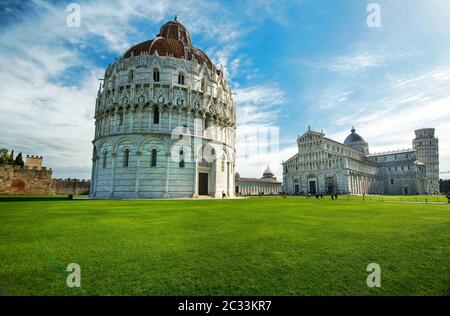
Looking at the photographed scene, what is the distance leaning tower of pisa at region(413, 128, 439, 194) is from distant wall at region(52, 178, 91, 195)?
433ft

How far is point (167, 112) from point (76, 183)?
38.9 metres

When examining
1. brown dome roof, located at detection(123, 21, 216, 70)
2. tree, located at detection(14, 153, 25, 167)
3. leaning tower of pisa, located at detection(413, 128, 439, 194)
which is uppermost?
brown dome roof, located at detection(123, 21, 216, 70)

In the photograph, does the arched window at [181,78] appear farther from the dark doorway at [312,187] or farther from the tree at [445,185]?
the tree at [445,185]

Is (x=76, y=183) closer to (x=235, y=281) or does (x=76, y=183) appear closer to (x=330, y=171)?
(x=235, y=281)

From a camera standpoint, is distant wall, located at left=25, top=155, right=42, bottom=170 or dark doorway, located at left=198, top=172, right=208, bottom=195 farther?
distant wall, located at left=25, top=155, right=42, bottom=170

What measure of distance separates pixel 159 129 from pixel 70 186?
3811 centimetres

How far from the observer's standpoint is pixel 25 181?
1902 inches

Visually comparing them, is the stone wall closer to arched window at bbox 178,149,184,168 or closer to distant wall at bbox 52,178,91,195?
distant wall at bbox 52,178,91,195

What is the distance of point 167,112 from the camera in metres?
35.2

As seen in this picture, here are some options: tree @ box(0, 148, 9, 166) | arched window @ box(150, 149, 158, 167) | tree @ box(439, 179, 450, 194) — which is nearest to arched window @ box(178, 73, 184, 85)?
arched window @ box(150, 149, 158, 167)

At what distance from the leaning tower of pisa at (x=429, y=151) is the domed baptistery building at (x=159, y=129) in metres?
113

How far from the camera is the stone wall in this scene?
45.7 metres

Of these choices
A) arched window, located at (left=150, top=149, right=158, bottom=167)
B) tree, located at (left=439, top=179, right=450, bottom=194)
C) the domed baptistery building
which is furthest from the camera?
tree, located at (left=439, top=179, right=450, bottom=194)

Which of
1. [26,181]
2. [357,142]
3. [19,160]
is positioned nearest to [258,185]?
[357,142]
